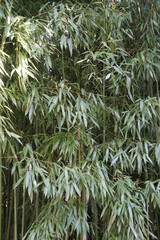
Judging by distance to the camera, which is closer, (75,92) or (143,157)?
(143,157)

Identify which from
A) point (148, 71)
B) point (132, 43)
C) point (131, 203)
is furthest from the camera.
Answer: point (132, 43)

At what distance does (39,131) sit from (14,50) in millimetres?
612

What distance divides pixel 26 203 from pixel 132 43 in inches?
61.4

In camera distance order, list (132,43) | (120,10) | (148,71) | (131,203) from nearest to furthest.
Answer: (131,203), (148,71), (120,10), (132,43)

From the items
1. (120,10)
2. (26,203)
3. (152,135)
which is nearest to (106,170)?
(152,135)

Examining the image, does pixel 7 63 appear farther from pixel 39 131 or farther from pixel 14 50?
pixel 39 131

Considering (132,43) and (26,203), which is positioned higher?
(132,43)

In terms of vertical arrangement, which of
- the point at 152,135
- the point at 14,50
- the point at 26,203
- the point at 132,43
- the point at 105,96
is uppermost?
the point at 132,43

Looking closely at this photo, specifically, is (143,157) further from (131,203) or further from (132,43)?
(132,43)

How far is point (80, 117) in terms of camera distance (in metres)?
1.92

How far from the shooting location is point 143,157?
1.96 meters

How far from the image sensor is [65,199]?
1.92 metres

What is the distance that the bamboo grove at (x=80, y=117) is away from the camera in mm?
1863

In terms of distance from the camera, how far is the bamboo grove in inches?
73.4
